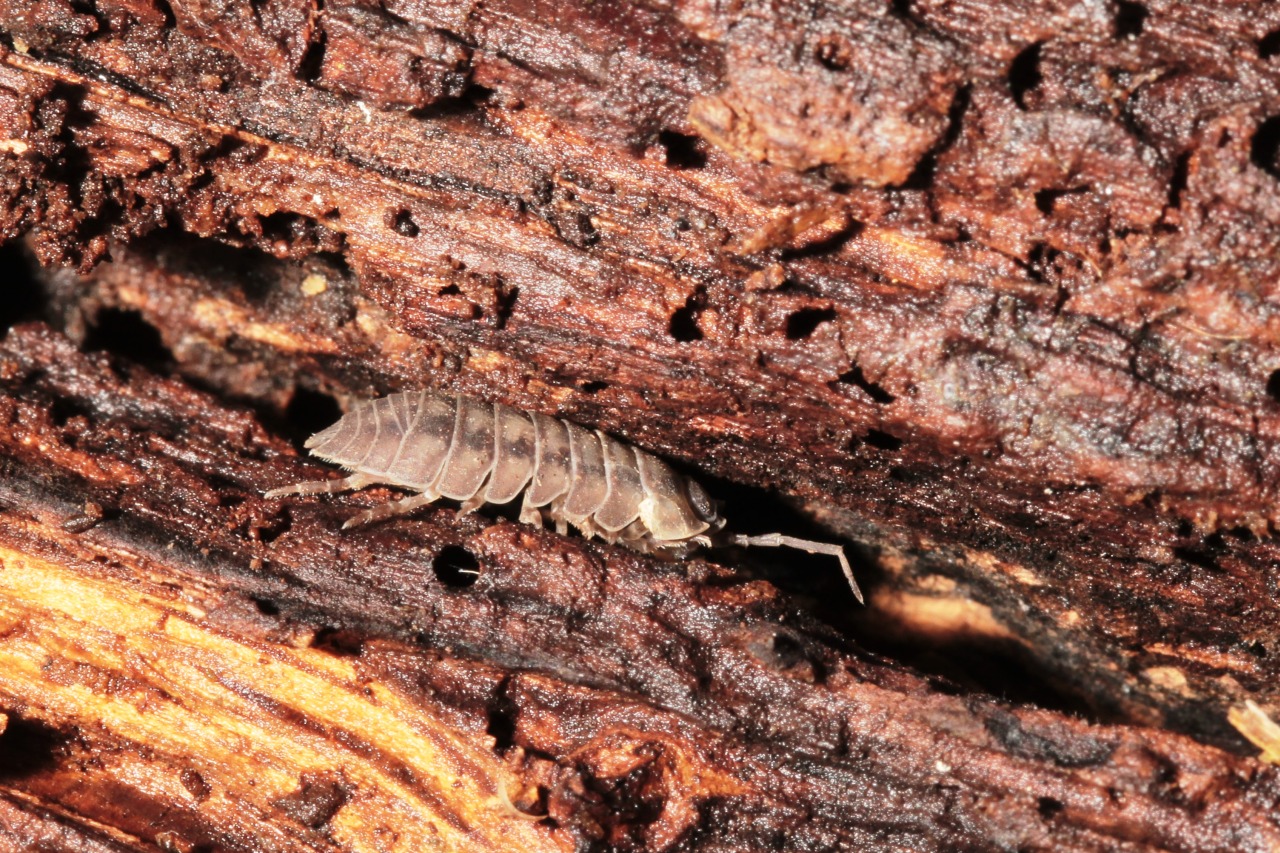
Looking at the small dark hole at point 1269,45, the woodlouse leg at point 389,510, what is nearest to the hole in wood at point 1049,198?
the small dark hole at point 1269,45

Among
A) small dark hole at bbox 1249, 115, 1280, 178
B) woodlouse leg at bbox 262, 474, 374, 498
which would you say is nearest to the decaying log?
woodlouse leg at bbox 262, 474, 374, 498

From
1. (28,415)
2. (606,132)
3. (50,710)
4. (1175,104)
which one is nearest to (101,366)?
(28,415)

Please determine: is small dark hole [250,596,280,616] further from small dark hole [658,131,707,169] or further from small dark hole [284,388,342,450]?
small dark hole [658,131,707,169]

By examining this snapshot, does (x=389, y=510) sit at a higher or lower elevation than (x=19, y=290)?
lower

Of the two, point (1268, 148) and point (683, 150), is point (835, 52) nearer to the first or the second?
point (683, 150)

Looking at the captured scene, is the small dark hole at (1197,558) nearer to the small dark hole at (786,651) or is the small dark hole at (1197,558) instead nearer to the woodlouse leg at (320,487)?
the small dark hole at (786,651)

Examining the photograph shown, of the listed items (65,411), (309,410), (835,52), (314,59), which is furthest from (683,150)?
(65,411)

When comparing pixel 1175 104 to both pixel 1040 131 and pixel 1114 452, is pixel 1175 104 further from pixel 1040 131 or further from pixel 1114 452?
pixel 1114 452

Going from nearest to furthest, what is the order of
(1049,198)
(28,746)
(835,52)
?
(835,52)
(1049,198)
(28,746)
